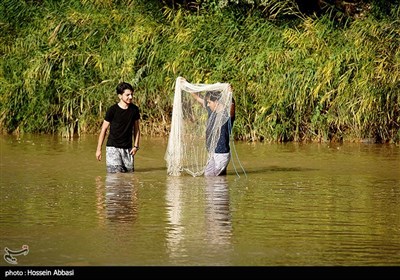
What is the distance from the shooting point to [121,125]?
15969 mm

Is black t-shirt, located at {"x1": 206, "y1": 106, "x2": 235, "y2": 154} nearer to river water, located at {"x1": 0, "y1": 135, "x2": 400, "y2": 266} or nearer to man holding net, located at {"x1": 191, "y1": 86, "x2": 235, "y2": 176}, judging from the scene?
man holding net, located at {"x1": 191, "y1": 86, "x2": 235, "y2": 176}

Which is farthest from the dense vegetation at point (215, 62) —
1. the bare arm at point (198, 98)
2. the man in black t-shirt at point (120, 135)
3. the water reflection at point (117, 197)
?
the water reflection at point (117, 197)

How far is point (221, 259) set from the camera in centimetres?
992

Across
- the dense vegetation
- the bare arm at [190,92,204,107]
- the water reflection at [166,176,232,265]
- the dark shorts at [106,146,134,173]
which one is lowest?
the water reflection at [166,176,232,265]

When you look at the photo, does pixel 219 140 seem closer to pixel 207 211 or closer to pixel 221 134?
pixel 221 134

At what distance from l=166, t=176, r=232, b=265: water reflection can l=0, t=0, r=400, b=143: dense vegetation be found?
15.7ft

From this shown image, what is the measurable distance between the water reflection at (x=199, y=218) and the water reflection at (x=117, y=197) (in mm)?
409

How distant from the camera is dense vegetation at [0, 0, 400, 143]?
1995cm

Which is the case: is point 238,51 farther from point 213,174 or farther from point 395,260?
point 395,260

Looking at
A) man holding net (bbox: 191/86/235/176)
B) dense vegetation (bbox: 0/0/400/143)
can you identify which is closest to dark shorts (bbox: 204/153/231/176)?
man holding net (bbox: 191/86/235/176)

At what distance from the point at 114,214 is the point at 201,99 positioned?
402cm

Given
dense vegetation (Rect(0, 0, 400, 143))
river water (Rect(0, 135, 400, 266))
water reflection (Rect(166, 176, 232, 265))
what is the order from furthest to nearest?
1. dense vegetation (Rect(0, 0, 400, 143))
2. water reflection (Rect(166, 176, 232, 265))
3. river water (Rect(0, 135, 400, 266))

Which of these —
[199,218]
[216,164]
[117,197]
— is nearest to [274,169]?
[216,164]

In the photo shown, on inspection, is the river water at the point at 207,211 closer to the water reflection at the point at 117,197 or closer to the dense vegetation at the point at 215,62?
the water reflection at the point at 117,197
